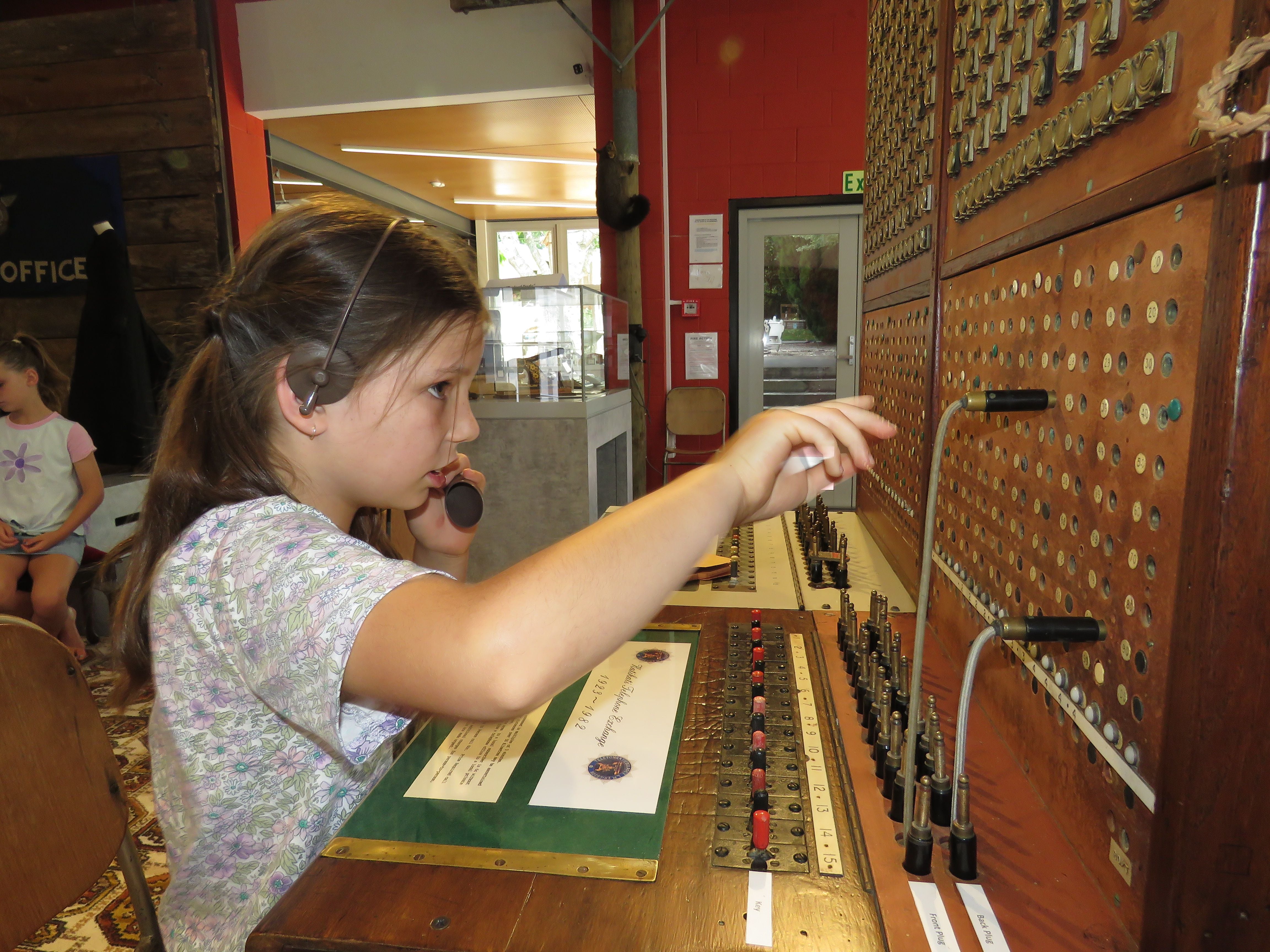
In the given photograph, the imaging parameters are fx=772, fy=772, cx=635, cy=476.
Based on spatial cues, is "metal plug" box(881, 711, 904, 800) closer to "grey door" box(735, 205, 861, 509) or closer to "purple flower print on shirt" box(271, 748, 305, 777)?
"purple flower print on shirt" box(271, 748, 305, 777)

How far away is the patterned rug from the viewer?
5.79 feet

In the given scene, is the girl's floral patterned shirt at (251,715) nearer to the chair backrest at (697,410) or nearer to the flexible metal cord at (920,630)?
the flexible metal cord at (920,630)

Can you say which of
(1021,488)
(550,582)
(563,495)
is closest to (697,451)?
(563,495)

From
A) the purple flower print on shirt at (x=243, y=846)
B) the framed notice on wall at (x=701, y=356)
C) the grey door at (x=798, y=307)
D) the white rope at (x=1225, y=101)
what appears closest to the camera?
the white rope at (x=1225, y=101)

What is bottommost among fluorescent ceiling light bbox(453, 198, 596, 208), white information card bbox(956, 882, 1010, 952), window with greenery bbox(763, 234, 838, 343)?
white information card bbox(956, 882, 1010, 952)

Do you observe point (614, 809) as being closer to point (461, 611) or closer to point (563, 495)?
point (461, 611)

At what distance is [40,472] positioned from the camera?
10.3 feet

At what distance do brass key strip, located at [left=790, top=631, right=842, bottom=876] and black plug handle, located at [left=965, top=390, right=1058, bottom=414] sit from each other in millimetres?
424

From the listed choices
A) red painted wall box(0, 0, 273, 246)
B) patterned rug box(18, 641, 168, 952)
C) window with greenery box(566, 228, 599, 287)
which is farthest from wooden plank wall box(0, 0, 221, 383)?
window with greenery box(566, 228, 599, 287)

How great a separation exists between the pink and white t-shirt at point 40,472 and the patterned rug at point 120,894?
3.56ft

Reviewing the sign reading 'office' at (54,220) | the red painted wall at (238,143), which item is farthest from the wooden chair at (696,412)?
the sign reading 'office' at (54,220)

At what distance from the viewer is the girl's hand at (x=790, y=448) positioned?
27.2 inches

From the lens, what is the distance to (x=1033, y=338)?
2.84 ft

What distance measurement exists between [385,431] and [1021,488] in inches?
28.4
